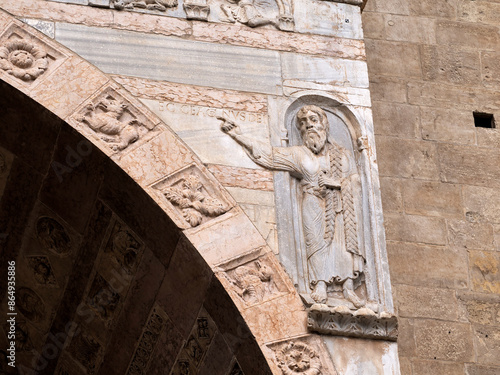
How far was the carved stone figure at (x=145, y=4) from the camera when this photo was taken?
749 cm

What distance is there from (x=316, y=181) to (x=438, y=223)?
1879 millimetres

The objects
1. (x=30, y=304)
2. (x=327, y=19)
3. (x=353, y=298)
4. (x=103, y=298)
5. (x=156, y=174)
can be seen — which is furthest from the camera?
(x=30, y=304)

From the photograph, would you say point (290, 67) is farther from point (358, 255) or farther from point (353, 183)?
point (358, 255)

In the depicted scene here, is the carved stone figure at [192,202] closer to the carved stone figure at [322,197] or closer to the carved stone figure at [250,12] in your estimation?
the carved stone figure at [322,197]

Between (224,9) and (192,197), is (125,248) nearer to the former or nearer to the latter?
(192,197)

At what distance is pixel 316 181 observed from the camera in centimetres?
718

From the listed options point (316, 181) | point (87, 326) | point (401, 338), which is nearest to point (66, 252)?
point (87, 326)

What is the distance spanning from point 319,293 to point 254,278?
385mm

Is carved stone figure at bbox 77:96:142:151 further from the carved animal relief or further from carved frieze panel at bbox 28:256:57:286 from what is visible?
carved frieze panel at bbox 28:256:57:286

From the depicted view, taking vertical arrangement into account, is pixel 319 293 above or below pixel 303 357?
above

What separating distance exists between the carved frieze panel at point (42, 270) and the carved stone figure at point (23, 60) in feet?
4.81

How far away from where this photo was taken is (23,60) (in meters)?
7.10

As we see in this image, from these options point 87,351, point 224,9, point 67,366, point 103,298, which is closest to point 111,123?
point 224,9

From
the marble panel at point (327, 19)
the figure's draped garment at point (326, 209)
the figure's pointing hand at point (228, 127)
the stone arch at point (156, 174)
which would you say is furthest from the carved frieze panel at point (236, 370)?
the marble panel at point (327, 19)
